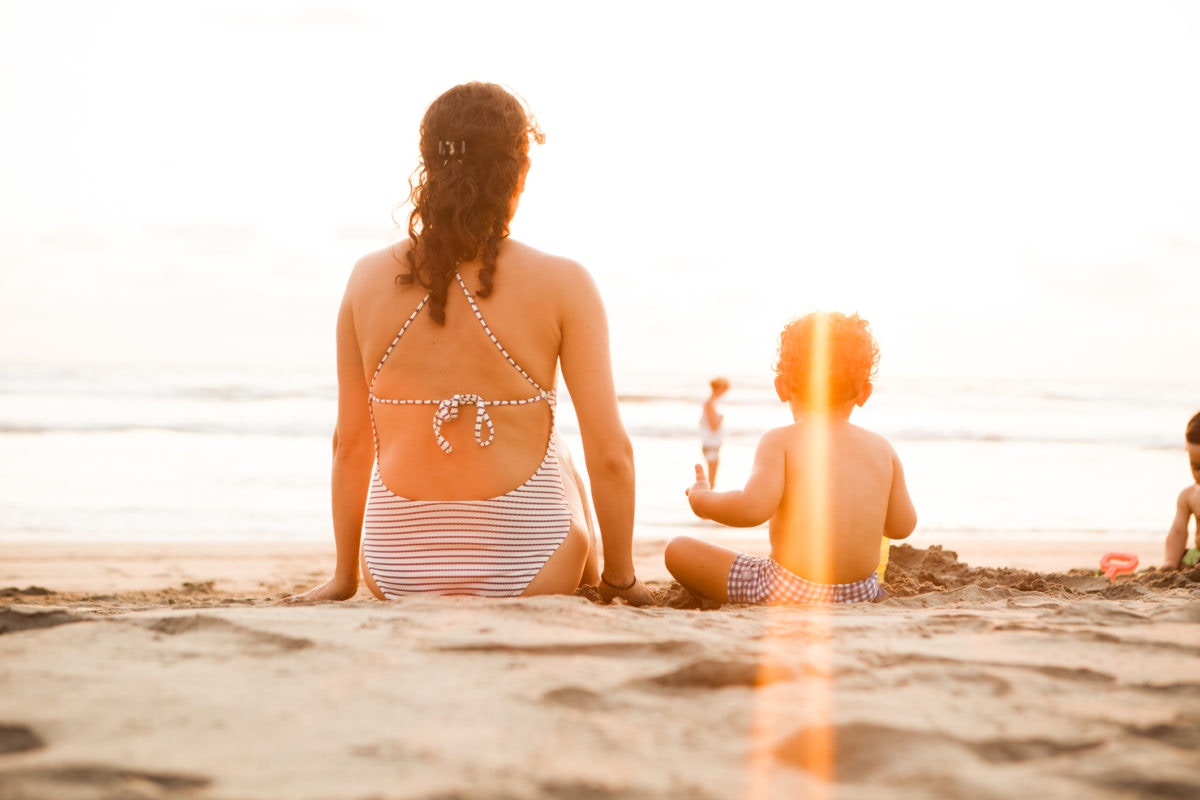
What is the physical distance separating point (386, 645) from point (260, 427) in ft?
58.1

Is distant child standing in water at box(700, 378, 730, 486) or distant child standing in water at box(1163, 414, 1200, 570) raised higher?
distant child standing in water at box(700, 378, 730, 486)

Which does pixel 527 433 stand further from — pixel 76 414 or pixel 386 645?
pixel 76 414

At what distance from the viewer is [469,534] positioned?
3.12m

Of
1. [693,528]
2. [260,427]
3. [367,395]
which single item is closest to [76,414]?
[260,427]

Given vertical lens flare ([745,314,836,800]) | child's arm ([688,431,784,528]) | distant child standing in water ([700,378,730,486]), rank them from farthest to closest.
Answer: distant child standing in water ([700,378,730,486]) < child's arm ([688,431,784,528]) < vertical lens flare ([745,314,836,800])

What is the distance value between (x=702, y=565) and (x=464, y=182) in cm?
166

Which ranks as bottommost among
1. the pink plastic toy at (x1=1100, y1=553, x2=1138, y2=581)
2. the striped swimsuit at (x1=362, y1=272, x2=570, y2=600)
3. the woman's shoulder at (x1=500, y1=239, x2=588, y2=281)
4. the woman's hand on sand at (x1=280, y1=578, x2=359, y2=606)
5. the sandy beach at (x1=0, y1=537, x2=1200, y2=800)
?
the pink plastic toy at (x1=1100, y1=553, x2=1138, y2=581)

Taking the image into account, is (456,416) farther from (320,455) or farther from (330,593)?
(320,455)

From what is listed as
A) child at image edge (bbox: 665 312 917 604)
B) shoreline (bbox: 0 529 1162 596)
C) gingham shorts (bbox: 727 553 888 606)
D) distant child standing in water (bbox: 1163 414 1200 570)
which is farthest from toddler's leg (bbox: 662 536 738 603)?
distant child standing in water (bbox: 1163 414 1200 570)

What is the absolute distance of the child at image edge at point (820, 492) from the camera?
3520mm

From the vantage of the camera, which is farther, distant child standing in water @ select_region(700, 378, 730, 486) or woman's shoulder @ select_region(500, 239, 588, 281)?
distant child standing in water @ select_region(700, 378, 730, 486)

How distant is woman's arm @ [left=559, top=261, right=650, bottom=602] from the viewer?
317 centimetres

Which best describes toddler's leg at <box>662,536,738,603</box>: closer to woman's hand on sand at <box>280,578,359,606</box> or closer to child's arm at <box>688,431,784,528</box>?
child's arm at <box>688,431,784,528</box>

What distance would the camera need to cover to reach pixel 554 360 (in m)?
3.24
